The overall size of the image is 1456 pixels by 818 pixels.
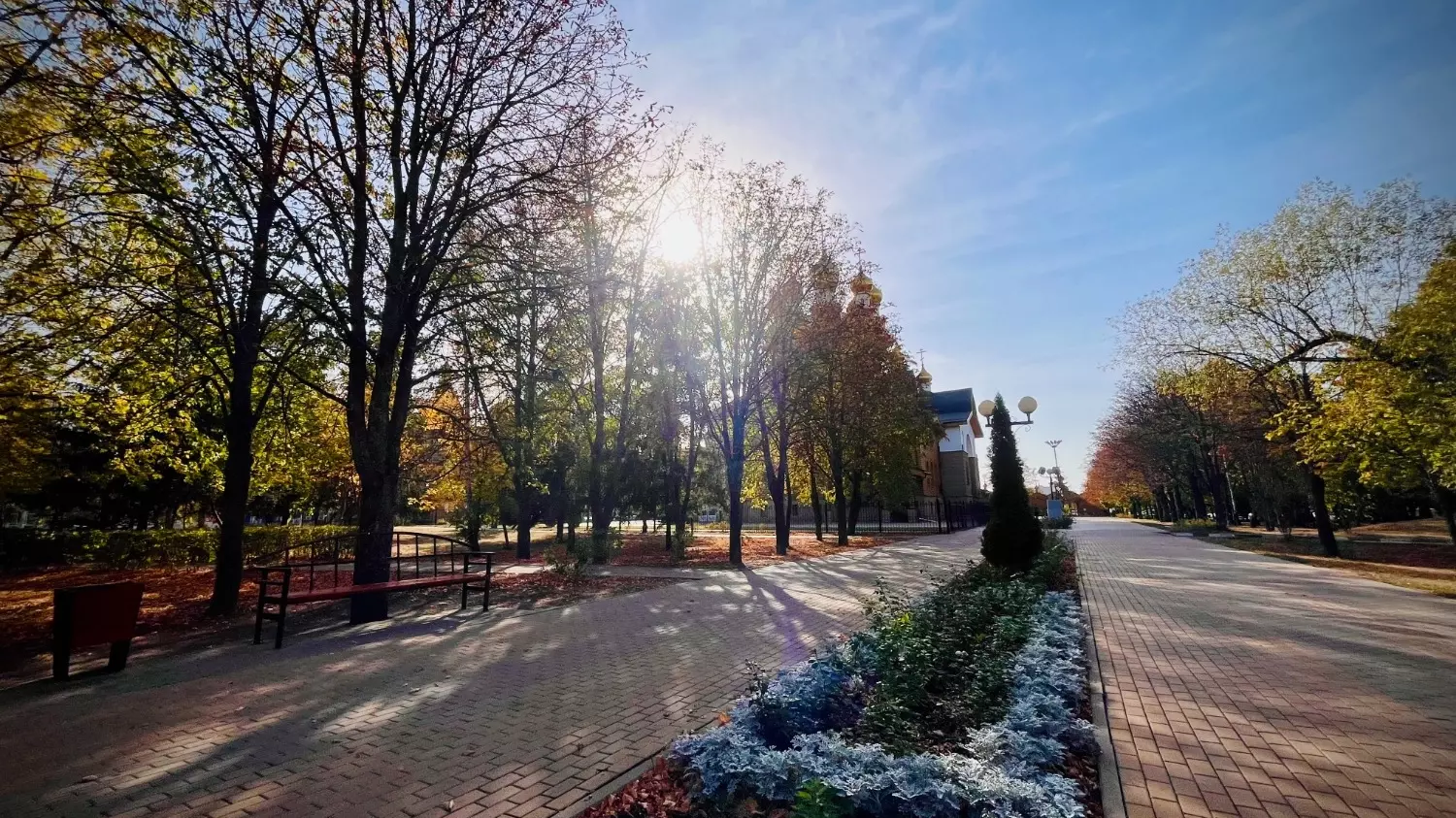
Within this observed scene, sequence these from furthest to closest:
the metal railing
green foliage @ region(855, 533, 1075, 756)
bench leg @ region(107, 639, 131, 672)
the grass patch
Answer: the grass patch, the metal railing, bench leg @ region(107, 639, 131, 672), green foliage @ region(855, 533, 1075, 756)

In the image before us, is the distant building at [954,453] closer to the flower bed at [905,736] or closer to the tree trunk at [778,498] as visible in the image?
the tree trunk at [778,498]

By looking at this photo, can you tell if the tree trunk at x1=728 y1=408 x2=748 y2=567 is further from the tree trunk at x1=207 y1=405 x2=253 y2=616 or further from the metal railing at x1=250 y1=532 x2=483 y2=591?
the tree trunk at x1=207 y1=405 x2=253 y2=616

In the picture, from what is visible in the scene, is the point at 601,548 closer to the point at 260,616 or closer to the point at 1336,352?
the point at 260,616

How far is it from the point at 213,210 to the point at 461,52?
4511 millimetres

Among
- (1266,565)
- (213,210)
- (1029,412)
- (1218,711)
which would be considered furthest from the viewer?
(1029,412)

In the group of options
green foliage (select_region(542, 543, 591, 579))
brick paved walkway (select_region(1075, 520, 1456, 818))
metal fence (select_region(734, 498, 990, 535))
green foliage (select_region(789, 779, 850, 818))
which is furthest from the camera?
metal fence (select_region(734, 498, 990, 535))

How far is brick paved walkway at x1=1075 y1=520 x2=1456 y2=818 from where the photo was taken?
11.4ft

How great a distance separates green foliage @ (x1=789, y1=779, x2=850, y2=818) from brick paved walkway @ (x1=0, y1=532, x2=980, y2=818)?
1416 millimetres

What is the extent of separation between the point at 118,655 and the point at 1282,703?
11.5 metres

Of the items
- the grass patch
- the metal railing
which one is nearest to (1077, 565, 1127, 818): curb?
the metal railing

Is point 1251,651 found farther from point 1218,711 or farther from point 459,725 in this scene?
point 459,725

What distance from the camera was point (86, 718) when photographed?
4848 mm

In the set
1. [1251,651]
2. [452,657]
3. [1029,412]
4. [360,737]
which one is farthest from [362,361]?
[1029,412]

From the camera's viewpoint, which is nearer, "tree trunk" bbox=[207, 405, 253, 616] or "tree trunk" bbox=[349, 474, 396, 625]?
"tree trunk" bbox=[349, 474, 396, 625]
